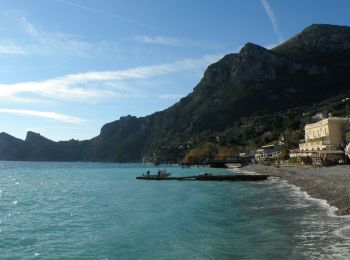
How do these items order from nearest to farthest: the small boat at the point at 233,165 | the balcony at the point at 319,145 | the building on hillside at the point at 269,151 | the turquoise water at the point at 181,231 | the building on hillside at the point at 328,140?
the turquoise water at the point at 181,231, the building on hillside at the point at 328,140, the balcony at the point at 319,145, the building on hillside at the point at 269,151, the small boat at the point at 233,165

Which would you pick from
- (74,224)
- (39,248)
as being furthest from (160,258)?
(74,224)

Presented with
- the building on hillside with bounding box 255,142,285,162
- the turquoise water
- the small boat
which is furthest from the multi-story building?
the turquoise water

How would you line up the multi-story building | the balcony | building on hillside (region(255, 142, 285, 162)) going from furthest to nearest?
building on hillside (region(255, 142, 285, 162)) < the balcony < the multi-story building

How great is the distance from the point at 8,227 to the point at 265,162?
12046cm

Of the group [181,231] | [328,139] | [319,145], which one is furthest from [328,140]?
[181,231]

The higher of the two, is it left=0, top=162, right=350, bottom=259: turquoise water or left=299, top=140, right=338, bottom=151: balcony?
left=299, top=140, right=338, bottom=151: balcony

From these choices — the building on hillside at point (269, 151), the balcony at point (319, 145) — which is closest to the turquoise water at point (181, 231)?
the balcony at point (319, 145)

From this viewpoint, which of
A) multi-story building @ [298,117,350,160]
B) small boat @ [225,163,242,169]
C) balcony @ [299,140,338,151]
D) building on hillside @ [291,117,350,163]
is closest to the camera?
building on hillside @ [291,117,350,163]

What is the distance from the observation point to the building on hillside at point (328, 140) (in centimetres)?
9649

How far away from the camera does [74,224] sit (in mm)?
Result: 37500

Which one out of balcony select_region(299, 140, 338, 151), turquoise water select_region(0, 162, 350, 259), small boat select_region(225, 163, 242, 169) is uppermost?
balcony select_region(299, 140, 338, 151)

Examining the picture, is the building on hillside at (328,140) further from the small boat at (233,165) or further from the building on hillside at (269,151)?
the small boat at (233,165)

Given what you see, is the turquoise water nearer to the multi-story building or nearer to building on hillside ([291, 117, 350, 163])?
building on hillside ([291, 117, 350, 163])

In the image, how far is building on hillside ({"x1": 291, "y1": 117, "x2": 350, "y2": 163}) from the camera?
3799 inches
